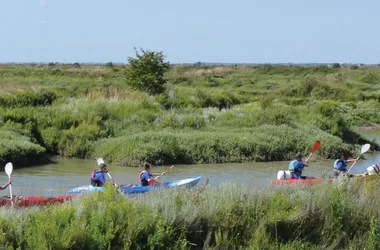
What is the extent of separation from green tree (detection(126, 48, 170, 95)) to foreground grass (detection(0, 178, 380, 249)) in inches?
1057

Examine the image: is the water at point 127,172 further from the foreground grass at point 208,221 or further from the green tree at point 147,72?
the green tree at point 147,72

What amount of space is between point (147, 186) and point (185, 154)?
790cm

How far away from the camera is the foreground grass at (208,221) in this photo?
25.9ft

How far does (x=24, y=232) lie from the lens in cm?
791

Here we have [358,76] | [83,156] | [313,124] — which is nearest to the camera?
[83,156]

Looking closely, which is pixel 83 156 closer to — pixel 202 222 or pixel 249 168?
pixel 249 168

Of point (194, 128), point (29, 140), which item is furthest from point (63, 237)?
point (194, 128)

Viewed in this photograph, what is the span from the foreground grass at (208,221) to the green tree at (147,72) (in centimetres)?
2685

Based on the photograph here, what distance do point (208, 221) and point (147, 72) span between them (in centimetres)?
2942

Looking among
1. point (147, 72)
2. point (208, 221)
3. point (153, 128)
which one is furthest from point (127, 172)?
point (147, 72)

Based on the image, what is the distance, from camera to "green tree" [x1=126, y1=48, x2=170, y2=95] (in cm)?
3659

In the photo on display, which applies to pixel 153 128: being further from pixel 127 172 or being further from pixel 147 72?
pixel 147 72

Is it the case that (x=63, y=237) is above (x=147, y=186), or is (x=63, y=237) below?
above

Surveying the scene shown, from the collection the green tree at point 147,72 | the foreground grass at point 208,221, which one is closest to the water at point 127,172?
the foreground grass at point 208,221
